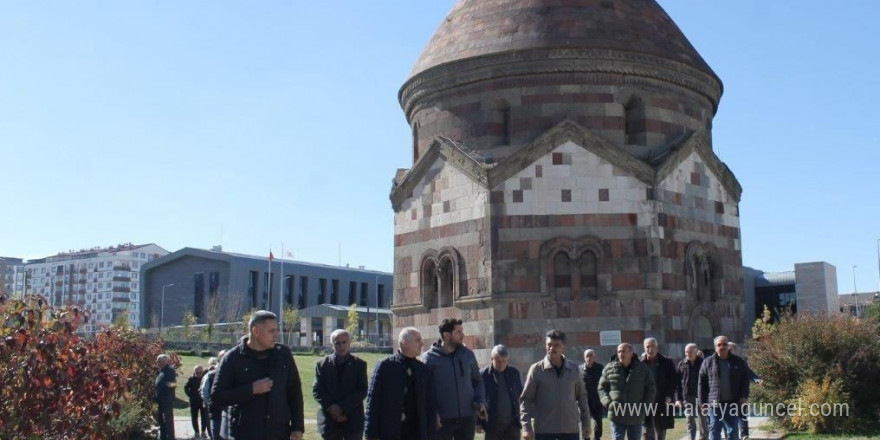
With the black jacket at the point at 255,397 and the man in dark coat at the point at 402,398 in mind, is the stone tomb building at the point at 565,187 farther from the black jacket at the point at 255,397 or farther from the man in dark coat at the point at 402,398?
the black jacket at the point at 255,397

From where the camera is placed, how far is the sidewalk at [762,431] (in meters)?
15.1

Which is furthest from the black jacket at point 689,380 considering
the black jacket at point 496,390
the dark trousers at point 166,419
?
the dark trousers at point 166,419

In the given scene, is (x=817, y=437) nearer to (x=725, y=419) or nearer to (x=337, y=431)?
(x=725, y=419)

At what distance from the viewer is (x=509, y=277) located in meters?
18.7

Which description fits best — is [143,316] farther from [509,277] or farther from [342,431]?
[342,431]

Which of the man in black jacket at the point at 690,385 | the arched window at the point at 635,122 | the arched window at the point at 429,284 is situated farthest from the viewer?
the arched window at the point at 429,284

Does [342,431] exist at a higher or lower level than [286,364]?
lower

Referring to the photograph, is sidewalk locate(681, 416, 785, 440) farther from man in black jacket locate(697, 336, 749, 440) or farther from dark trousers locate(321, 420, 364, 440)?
dark trousers locate(321, 420, 364, 440)

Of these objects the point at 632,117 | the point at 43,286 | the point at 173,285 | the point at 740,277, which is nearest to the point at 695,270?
the point at 740,277

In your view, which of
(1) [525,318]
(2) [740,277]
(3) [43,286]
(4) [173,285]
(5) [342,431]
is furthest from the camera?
(3) [43,286]

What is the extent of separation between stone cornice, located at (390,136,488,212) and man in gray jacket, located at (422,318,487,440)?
9.95 m

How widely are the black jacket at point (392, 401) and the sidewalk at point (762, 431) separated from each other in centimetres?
802

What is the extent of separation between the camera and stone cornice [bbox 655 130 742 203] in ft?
63.6

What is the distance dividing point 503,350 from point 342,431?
1.92m
